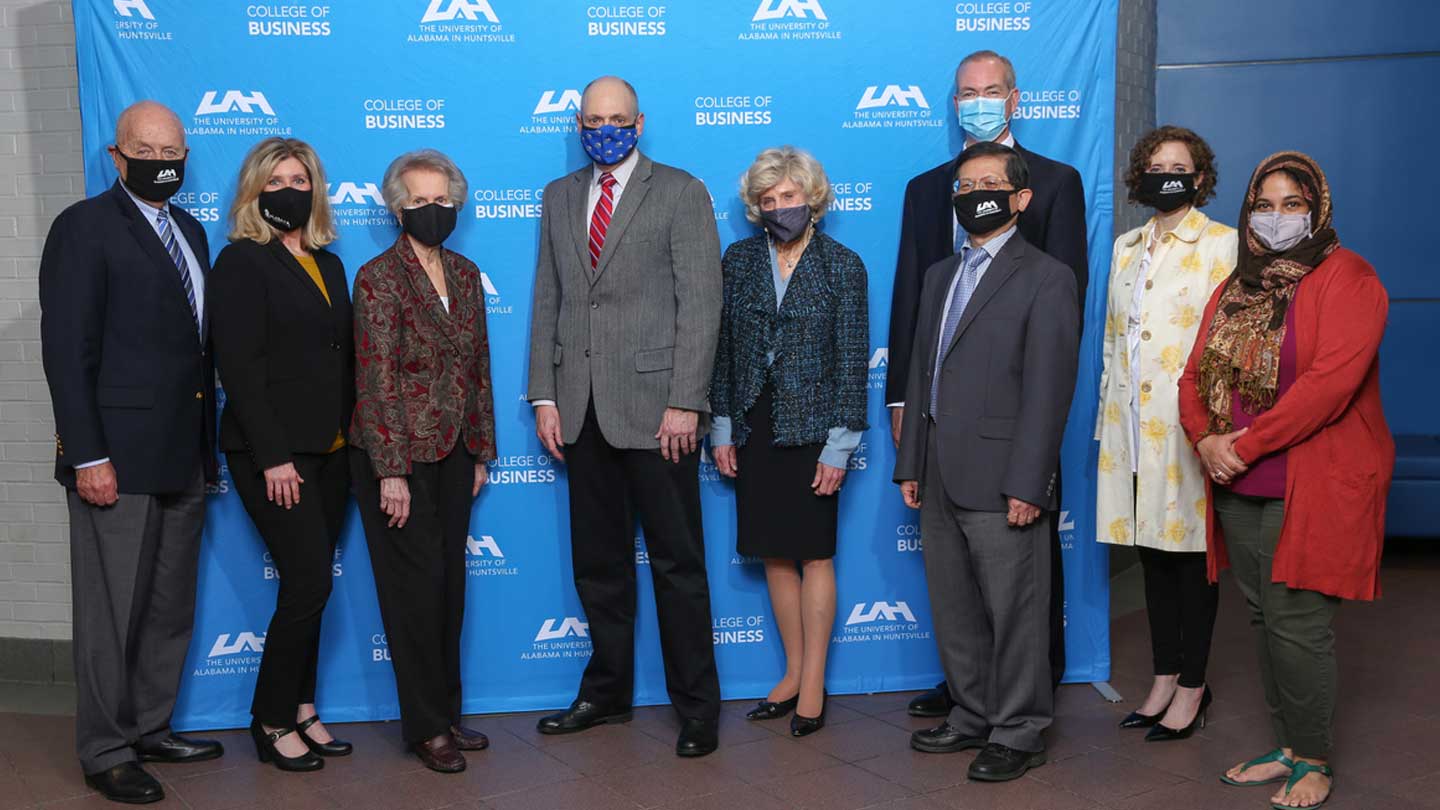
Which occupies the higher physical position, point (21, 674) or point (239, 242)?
point (239, 242)

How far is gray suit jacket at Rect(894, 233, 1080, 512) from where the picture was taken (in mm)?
3266

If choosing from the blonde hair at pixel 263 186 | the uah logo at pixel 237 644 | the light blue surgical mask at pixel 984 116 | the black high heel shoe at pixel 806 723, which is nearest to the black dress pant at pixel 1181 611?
the black high heel shoe at pixel 806 723

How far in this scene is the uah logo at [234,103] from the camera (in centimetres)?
390

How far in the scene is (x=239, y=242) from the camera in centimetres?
348

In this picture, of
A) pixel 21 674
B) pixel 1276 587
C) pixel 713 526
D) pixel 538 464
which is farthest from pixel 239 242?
pixel 1276 587

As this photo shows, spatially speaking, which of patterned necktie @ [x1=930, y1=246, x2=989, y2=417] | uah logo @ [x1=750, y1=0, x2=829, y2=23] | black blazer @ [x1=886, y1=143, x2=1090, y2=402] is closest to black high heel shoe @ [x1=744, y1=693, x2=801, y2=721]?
black blazer @ [x1=886, y1=143, x2=1090, y2=402]

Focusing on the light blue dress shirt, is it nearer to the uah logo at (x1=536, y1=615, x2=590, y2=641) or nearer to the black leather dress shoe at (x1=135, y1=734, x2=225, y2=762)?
the uah logo at (x1=536, y1=615, x2=590, y2=641)

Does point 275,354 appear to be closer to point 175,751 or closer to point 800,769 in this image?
point 175,751

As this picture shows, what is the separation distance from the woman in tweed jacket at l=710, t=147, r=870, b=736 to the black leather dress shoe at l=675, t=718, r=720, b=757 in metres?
0.28

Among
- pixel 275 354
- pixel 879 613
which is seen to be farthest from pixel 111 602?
pixel 879 613

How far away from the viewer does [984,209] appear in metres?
3.36

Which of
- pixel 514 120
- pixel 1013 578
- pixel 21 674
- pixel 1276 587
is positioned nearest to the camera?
pixel 1276 587

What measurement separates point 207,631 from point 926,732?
2298 mm

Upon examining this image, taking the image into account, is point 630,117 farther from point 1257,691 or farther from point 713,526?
point 1257,691
